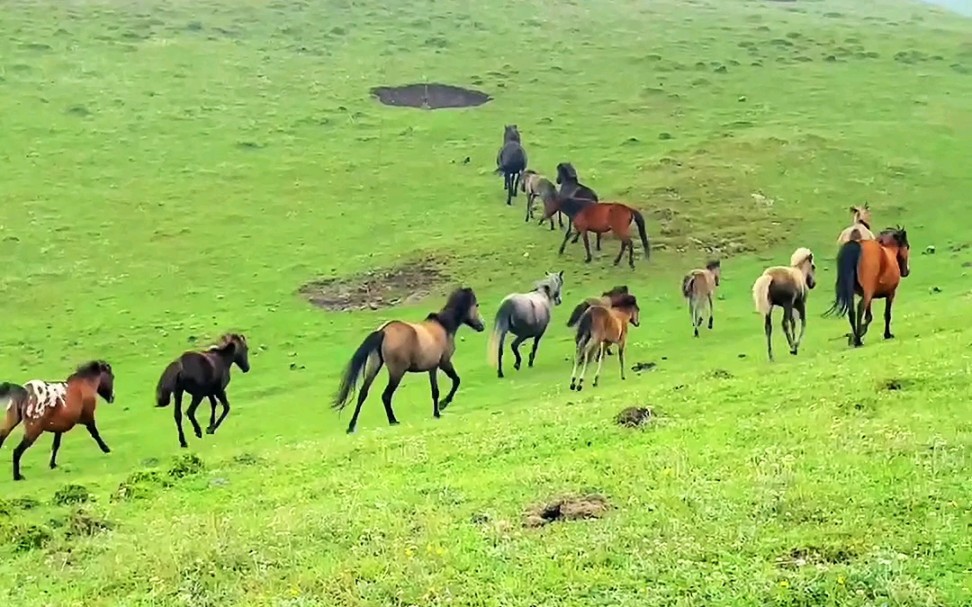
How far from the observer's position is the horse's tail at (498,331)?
71.4ft

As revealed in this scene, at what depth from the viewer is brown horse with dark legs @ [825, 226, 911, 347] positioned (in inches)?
717

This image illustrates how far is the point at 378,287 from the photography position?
1121 inches

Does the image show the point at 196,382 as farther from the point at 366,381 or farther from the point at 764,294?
the point at 764,294

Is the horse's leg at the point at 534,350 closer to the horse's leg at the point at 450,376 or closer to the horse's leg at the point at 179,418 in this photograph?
the horse's leg at the point at 450,376

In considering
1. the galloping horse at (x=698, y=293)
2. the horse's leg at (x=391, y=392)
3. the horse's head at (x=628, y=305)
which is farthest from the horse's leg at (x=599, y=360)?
the galloping horse at (x=698, y=293)

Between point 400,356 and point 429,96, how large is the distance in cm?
3041

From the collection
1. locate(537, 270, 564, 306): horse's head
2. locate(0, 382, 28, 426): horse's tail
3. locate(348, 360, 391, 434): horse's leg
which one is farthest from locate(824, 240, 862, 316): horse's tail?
locate(0, 382, 28, 426): horse's tail

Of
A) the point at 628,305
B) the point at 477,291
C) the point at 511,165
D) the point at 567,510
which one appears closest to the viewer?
the point at 567,510

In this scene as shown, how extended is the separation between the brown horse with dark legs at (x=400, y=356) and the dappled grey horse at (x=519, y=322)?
2.48 metres

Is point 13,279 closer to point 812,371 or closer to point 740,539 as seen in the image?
point 812,371

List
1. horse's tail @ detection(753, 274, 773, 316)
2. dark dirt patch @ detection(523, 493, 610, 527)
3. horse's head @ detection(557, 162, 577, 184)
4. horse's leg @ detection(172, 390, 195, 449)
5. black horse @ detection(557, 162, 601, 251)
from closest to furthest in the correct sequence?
dark dirt patch @ detection(523, 493, 610, 527)
horse's leg @ detection(172, 390, 195, 449)
horse's tail @ detection(753, 274, 773, 316)
black horse @ detection(557, 162, 601, 251)
horse's head @ detection(557, 162, 577, 184)

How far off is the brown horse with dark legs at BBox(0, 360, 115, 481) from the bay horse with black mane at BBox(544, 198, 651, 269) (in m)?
14.1

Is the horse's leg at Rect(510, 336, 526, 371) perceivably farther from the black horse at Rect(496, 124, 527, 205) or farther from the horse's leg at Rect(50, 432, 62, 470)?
the black horse at Rect(496, 124, 527, 205)

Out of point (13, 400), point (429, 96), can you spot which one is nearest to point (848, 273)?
point (13, 400)
